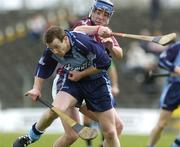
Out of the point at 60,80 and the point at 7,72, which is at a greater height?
the point at 60,80

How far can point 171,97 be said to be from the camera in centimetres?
1395

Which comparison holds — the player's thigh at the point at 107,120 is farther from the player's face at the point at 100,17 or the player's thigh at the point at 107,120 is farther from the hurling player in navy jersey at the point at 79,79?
the player's face at the point at 100,17

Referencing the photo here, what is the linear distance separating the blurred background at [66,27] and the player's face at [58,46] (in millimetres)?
12117

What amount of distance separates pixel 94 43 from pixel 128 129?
11.0 meters

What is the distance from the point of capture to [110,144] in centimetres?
1049

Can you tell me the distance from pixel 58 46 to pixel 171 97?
4.41 meters

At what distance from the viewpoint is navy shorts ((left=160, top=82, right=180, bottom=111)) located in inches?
545

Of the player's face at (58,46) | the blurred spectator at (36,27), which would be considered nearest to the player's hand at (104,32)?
the player's face at (58,46)

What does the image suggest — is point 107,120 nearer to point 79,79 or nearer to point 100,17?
point 79,79

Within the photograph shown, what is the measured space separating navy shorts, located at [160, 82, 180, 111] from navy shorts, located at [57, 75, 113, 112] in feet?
11.2

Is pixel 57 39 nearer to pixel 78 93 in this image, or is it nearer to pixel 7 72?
pixel 78 93

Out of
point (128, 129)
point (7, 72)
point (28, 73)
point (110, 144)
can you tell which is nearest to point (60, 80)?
point (110, 144)

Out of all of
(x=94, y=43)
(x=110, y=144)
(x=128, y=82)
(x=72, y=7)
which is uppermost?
(x=94, y=43)

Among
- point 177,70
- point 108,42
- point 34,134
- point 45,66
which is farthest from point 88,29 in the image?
point 177,70
